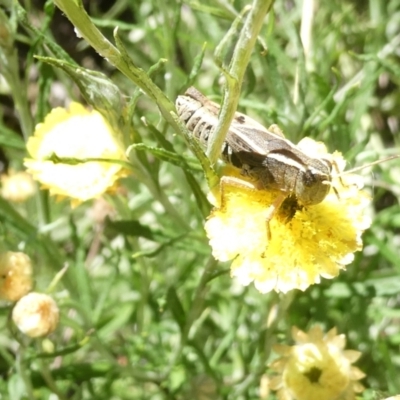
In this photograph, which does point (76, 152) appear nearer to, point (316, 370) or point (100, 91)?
point (100, 91)

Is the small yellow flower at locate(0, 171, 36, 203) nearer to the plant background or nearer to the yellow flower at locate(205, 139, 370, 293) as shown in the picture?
the plant background

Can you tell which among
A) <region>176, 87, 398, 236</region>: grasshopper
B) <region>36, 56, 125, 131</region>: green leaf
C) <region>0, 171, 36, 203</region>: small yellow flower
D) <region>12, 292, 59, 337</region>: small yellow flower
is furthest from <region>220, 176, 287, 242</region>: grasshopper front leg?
<region>0, 171, 36, 203</region>: small yellow flower

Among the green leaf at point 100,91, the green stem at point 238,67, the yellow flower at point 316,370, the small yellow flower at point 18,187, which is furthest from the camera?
the small yellow flower at point 18,187

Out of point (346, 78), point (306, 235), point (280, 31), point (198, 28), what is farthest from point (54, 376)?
point (346, 78)

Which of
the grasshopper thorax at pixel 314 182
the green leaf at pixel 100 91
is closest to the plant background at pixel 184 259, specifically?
the green leaf at pixel 100 91

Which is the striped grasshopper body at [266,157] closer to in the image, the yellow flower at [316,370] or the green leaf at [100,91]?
the green leaf at [100,91]

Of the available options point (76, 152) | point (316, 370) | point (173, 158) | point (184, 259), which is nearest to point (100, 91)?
point (173, 158)
